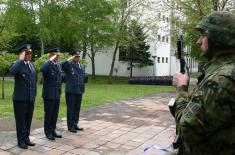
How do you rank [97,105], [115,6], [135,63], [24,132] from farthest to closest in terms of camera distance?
[135,63] < [115,6] < [97,105] < [24,132]

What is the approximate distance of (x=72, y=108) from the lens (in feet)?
30.0

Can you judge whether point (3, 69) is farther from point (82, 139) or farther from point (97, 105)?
point (82, 139)

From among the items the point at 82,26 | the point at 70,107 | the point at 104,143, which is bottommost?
the point at 104,143

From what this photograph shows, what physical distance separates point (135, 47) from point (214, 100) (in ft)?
112

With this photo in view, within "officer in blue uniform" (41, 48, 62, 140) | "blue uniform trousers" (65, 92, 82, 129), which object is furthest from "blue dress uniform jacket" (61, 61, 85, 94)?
"officer in blue uniform" (41, 48, 62, 140)

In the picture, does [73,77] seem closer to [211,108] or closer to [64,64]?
[64,64]

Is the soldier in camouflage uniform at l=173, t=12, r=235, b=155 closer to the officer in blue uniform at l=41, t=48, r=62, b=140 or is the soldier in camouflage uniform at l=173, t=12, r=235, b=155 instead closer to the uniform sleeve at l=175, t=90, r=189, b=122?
the uniform sleeve at l=175, t=90, r=189, b=122

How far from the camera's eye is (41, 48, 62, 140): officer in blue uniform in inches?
324

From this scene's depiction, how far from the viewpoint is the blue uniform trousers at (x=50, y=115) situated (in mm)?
8227

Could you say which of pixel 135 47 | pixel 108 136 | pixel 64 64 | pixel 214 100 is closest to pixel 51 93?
pixel 64 64

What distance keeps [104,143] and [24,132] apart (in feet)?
5.30

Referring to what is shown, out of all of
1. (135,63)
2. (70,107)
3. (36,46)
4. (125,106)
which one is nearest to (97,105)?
(125,106)

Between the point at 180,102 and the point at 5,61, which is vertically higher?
the point at 5,61

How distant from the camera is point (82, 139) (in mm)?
8281
